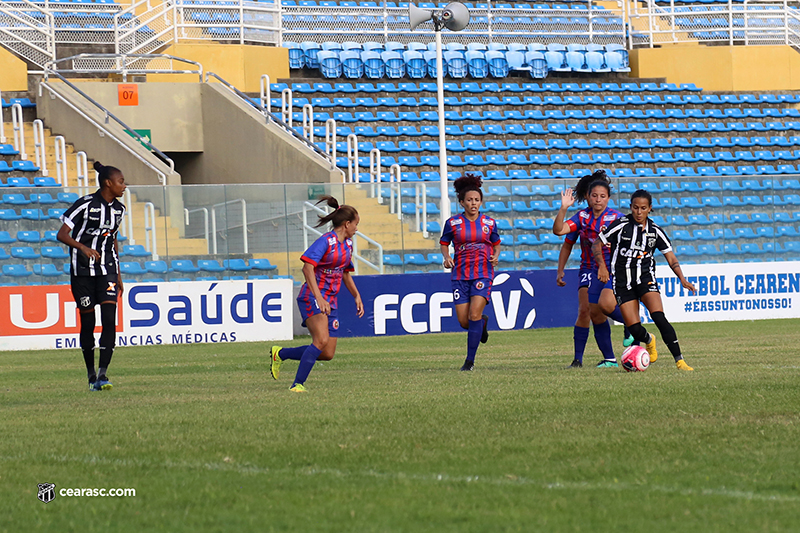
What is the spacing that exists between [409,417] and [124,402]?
8.82 feet

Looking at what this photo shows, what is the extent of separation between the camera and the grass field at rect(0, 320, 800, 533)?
4703mm

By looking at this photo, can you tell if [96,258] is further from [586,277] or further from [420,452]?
[420,452]


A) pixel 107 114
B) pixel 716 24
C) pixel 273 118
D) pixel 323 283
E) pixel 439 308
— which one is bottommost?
pixel 439 308

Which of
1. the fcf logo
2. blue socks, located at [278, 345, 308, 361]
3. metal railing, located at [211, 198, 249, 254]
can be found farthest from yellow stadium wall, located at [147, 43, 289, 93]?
the fcf logo

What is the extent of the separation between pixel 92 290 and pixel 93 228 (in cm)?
56

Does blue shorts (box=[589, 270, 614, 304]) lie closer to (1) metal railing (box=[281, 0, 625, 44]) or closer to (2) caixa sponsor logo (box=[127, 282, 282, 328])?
(2) caixa sponsor logo (box=[127, 282, 282, 328])

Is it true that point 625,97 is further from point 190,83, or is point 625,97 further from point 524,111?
point 190,83

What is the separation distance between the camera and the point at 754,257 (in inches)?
877

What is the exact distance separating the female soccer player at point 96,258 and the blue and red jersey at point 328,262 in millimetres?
1946

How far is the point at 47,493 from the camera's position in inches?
204

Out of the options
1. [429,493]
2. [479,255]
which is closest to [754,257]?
[479,255]

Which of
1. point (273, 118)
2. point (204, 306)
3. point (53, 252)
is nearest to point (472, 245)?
point (204, 306)

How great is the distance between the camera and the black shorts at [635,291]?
10.5 metres

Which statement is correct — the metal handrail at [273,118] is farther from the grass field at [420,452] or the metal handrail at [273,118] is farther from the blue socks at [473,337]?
the grass field at [420,452]
